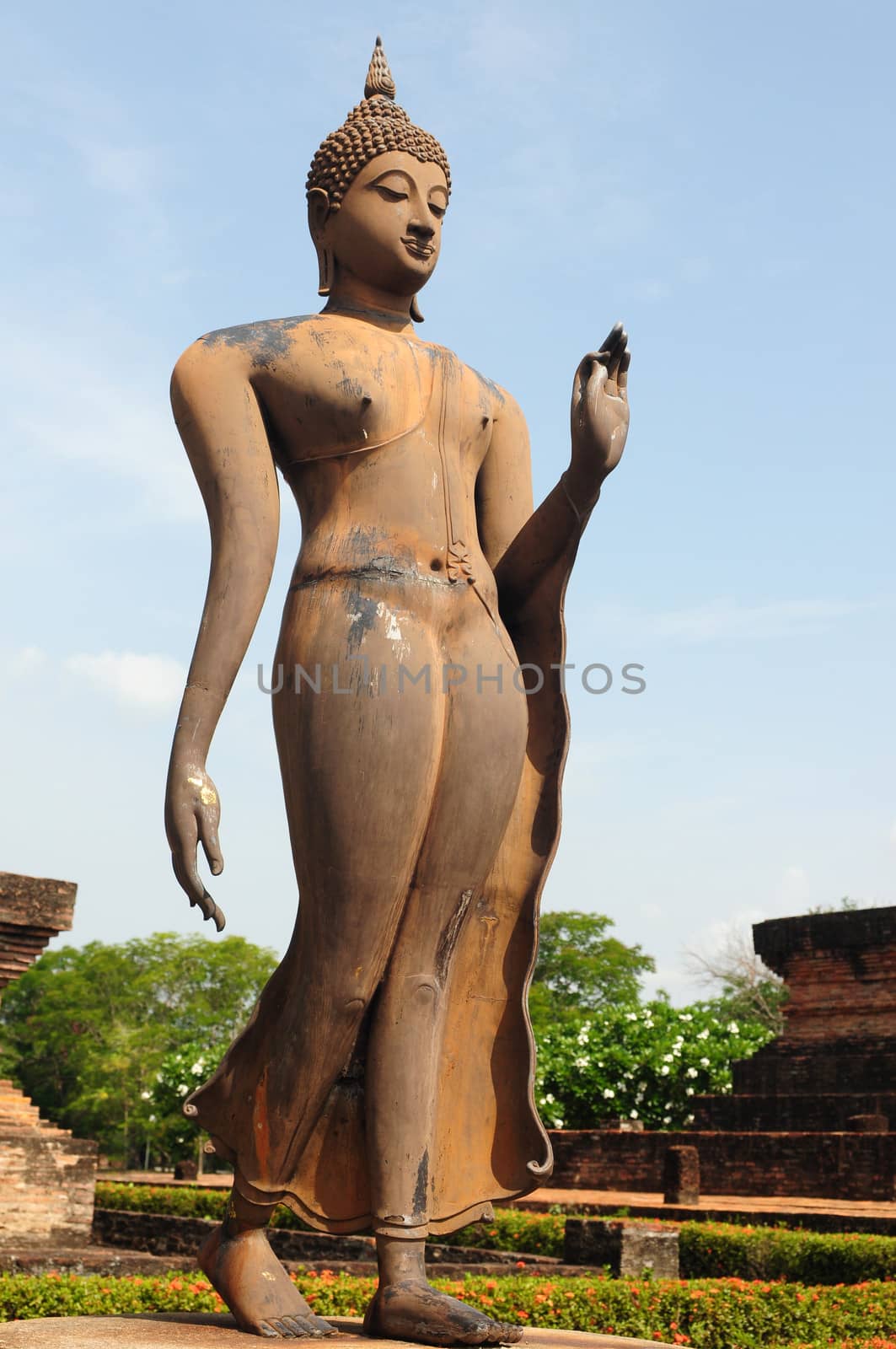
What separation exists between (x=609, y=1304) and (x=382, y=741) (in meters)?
4.52

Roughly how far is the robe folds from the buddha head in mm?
Result: 762

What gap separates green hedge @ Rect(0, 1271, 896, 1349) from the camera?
6.12 meters

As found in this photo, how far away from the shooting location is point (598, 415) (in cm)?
345

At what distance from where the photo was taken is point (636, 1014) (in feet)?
66.9

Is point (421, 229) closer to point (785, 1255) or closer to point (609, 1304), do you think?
point (609, 1304)

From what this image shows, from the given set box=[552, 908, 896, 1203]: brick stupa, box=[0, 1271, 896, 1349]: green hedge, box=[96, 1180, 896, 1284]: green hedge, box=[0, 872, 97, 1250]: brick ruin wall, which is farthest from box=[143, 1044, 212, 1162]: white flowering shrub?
box=[0, 1271, 896, 1349]: green hedge

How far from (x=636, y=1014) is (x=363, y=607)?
712 inches

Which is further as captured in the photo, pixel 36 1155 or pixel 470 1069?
pixel 36 1155

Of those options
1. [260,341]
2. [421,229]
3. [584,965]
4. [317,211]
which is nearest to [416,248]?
[421,229]

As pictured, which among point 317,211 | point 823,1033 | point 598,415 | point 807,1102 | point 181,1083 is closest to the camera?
point 598,415

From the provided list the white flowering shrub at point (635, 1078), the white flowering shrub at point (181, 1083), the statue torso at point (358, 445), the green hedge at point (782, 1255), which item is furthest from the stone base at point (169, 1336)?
the white flowering shrub at point (181, 1083)

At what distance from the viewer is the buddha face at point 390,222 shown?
11.9 ft

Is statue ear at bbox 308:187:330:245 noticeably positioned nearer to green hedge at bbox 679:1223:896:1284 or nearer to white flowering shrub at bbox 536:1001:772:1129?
green hedge at bbox 679:1223:896:1284

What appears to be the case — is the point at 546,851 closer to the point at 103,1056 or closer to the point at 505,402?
the point at 505,402
